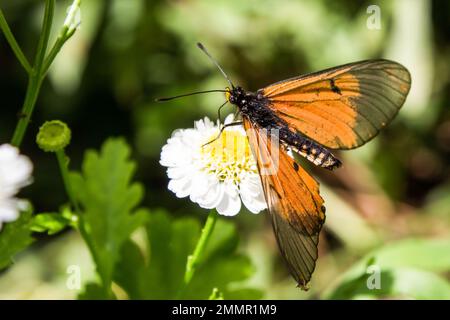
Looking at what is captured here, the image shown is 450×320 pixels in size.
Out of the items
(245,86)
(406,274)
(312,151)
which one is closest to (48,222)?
(312,151)

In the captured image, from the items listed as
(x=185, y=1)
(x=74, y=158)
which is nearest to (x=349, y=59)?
(x=185, y=1)

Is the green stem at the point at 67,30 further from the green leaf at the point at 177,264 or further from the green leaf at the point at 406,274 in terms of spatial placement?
the green leaf at the point at 406,274

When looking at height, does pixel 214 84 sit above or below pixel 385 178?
above

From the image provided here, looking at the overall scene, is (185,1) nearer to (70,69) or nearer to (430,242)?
(70,69)

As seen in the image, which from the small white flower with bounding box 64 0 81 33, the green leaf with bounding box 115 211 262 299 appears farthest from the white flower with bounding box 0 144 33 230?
the green leaf with bounding box 115 211 262 299

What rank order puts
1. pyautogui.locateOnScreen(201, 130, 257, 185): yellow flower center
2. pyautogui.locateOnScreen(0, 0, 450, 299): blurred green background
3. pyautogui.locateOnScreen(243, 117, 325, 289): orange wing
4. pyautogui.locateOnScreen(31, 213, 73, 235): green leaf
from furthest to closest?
pyautogui.locateOnScreen(0, 0, 450, 299): blurred green background, pyautogui.locateOnScreen(201, 130, 257, 185): yellow flower center, pyautogui.locateOnScreen(31, 213, 73, 235): green leaf, pyautogui.locateOnScreen(243, 117, 325, 289): orange wing

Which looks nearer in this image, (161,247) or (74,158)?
(161,247)

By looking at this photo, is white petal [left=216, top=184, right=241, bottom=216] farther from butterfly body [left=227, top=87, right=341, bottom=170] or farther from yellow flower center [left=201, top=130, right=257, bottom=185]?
butterfly body [left=227, top=87, right=341, bottom=170]

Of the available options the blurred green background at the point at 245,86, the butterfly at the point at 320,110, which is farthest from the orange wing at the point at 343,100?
the blurred green background at the point at 245,86
